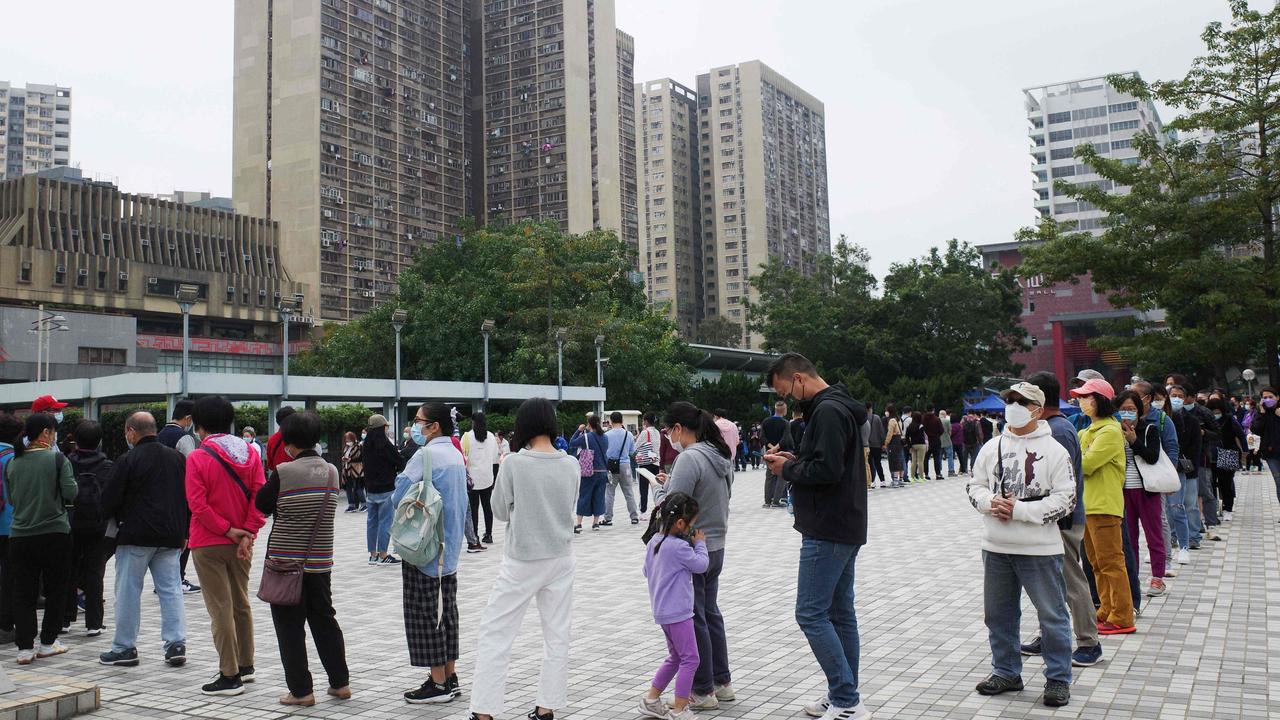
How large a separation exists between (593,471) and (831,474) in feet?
31.4

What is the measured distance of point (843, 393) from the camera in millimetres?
4863

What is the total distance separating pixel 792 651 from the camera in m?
6.39

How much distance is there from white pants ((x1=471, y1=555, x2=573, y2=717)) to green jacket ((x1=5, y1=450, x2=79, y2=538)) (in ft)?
12.1

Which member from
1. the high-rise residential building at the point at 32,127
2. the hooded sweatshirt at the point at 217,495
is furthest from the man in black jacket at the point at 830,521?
the high-rise residential building at the point at 32,127

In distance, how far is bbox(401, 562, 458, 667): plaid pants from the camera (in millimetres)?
5411

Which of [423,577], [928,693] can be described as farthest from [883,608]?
[423,577]

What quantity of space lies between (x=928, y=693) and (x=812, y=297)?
49.5 m

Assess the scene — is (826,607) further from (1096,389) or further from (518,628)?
(1096,389)

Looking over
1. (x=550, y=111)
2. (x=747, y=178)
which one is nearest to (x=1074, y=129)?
(x=747, y=178)

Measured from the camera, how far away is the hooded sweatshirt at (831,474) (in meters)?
4.59

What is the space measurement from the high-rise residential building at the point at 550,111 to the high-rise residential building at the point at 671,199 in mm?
30323

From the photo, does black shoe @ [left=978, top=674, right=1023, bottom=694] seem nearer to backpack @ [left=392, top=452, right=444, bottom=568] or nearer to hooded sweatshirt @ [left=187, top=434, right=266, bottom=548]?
backpack @ [left=392, top=452, right=444, bottom=568]

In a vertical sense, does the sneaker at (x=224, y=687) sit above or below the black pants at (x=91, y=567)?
below

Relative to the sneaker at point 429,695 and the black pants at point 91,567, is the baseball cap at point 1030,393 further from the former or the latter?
the black pants at point 91,567
